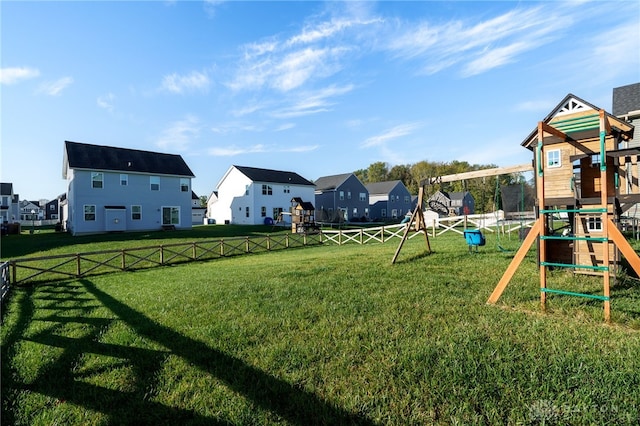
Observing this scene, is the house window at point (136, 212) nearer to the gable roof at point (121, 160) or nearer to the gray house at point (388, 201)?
the gable roof at point (121, 160)

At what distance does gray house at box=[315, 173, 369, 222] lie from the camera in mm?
50094

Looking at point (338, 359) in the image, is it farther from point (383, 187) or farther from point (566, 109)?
point (383, 187)

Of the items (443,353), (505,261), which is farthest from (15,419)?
(505,261)

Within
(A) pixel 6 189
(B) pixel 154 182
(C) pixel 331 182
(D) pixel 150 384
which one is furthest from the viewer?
(A) pixel 6 189

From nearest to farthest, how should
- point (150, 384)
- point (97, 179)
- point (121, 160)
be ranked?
point (150, 384)
point (97, 179)
point (121, 160)

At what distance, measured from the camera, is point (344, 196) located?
5112 cm

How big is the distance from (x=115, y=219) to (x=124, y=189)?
302 centimetres

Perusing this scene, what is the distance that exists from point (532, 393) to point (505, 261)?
732 cm

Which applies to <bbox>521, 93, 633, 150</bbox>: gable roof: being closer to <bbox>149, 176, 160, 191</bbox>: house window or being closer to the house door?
<bbox>149, 176, 160, 191</bbox>: house window

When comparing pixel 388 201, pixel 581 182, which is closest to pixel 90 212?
pixel 581 182

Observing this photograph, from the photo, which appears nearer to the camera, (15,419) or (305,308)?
(15,419)

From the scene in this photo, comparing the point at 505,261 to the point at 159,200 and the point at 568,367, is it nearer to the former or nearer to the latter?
the point at 568,367

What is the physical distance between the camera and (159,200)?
31.4 meters

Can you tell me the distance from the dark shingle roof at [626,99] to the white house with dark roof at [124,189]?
35.1m
